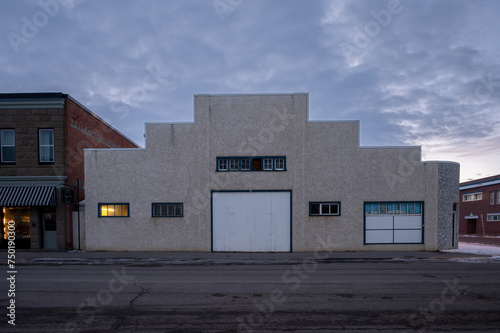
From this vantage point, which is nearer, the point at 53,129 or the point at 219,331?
the point at 219,331

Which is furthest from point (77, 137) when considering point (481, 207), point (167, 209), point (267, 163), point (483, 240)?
point (481, 207)

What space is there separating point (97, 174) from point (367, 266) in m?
15.0

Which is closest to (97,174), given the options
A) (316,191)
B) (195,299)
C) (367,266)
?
(195,299)

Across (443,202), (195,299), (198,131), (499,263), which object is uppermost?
(198,131)

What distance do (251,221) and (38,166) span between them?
12.4m

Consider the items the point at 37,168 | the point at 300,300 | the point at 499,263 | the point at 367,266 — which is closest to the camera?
the point at 300,300

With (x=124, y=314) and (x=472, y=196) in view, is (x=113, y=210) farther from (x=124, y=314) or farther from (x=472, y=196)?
(x=472, y=196)

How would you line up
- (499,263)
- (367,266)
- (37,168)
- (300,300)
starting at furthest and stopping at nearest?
(37,168), (499,263), (367,266), (300,300)

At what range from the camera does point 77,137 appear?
55.0 ft

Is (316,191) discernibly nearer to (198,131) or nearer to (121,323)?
(198,131)

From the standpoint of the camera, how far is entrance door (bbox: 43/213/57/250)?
1581cm

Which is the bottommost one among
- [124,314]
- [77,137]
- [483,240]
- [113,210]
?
[483,240]

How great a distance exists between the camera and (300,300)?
290 inches

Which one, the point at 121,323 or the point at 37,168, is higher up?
the point at 37,168
